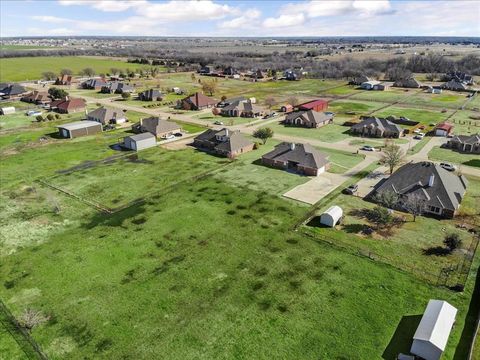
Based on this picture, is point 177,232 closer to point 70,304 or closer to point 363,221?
point 70,304

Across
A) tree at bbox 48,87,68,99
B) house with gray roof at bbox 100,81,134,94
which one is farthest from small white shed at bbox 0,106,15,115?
house with gray roof at bbox 100,81,134,94

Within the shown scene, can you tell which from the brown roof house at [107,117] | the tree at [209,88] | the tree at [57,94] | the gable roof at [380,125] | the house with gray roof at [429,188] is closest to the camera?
the house with gray roof at [429,188]

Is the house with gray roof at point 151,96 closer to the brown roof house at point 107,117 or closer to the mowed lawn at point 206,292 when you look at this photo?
the brown roof house at point 107,117

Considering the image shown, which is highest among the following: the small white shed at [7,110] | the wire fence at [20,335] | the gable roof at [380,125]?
the small white shed at [7,110]

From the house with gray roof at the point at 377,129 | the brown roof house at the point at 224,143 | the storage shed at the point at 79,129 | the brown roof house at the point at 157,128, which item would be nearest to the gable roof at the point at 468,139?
the house with gray roof at the point at 377,129

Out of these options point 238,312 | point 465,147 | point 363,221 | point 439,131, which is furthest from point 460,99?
point 238,312

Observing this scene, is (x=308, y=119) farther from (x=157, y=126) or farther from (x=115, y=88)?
(x=115, y=88)
